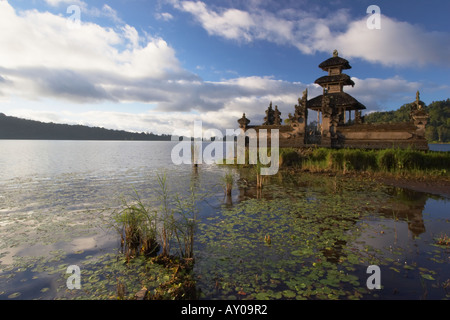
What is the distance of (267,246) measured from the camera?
19.4 ft

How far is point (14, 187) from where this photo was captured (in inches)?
551

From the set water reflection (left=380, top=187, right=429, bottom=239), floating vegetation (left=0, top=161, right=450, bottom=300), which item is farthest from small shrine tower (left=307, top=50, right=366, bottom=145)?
floating vegetation (left=0, top=161, right=450, bottom=300)

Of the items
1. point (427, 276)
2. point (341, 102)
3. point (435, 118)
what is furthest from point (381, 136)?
point (435, 118)

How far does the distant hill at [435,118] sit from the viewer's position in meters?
112

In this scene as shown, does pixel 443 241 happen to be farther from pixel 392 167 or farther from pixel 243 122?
pixel 243 122

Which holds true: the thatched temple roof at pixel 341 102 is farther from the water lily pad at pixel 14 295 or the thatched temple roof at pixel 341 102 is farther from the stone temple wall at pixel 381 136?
the water lily pad at pixel 14 295

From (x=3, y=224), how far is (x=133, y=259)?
5.80 meters

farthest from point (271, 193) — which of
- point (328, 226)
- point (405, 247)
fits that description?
point (405, 247)

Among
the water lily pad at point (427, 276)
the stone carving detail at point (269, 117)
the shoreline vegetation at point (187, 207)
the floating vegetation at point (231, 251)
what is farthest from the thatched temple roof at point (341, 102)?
the water lily pad at point (427, 276)

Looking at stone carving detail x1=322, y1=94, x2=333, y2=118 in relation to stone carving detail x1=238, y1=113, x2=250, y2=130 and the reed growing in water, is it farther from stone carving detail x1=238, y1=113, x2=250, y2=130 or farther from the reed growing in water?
stone carving detail x1=238, y1=113, x2=250, y2=130

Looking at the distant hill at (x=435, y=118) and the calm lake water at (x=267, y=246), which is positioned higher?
the distant hill at (x=435, y=118)

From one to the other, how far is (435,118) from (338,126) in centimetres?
13937

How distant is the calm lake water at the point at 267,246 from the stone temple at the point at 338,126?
12283 millimetres
